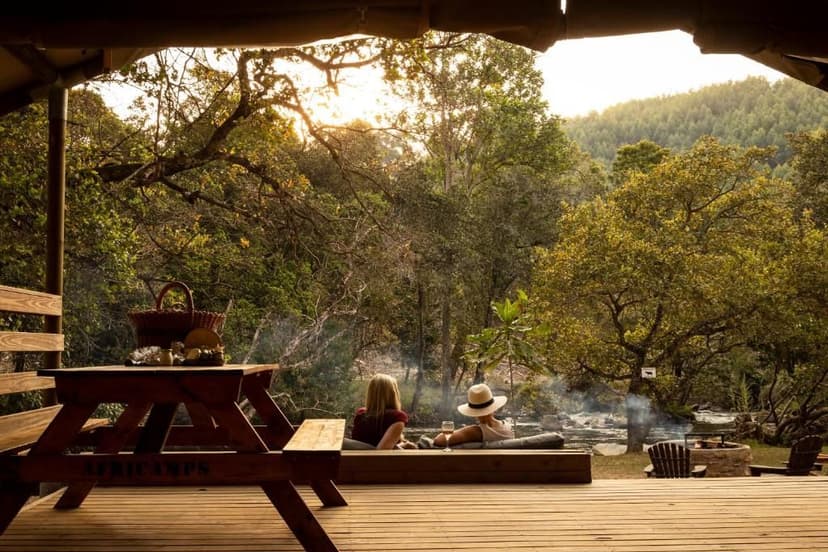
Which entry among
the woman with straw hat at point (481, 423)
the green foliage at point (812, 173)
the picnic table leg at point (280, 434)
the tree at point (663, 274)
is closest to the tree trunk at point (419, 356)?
the tree at point (663, 274)

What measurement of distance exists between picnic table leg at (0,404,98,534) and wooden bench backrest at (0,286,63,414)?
87 cm

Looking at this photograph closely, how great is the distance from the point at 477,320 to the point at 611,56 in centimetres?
2691

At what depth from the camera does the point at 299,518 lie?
9.87 ft

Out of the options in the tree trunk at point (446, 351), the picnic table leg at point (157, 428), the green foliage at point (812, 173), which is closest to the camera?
the picnic table leg at point (157, 428)

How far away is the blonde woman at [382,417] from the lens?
4820 millimetres

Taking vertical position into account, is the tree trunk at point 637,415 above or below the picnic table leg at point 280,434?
below

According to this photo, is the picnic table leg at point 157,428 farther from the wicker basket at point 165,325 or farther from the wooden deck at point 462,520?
the wooden deck at point 462,520

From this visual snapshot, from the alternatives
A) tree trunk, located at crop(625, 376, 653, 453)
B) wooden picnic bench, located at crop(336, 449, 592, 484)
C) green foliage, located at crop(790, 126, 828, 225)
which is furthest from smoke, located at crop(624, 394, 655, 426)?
wooden picnic bench, located at crop(336, 449, 592, 484)

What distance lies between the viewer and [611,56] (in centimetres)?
4194

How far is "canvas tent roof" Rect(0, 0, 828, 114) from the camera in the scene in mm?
2992

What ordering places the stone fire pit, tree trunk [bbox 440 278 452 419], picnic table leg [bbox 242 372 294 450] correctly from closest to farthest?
1. picnic table leg [bbox 242 372 294 450]
2. the stone fire pit
3. tree trunk [bbox 440 278 452 419]

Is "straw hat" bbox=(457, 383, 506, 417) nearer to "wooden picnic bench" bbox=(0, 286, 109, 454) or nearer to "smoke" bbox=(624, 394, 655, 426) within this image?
"wooden picnic bench" bbox=(0, 286, 109, 454)

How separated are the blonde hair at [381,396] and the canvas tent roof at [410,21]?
2237 millimetres

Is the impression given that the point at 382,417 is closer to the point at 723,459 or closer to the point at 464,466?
the point at 464,466
